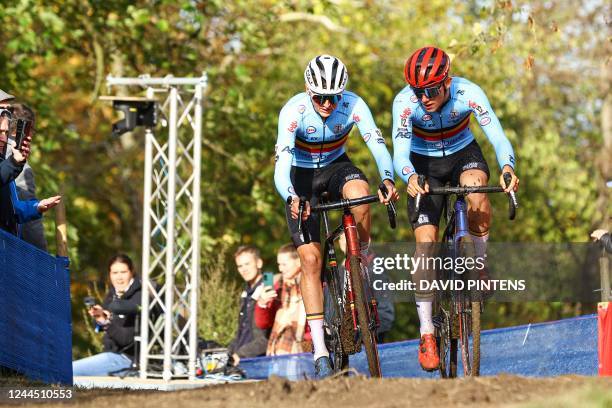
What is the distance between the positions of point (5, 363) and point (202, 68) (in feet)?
43.0

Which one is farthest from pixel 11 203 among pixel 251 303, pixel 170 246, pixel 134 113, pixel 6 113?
pixel 134 113

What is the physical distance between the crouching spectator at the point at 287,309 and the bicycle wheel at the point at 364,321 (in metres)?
3.60

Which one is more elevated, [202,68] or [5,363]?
[202,68]

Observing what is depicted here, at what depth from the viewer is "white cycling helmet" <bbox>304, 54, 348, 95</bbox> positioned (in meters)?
8.81

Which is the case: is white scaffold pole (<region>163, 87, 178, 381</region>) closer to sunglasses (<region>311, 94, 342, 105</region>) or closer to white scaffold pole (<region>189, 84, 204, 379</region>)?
white scaffold pole (<region>189, 84, 204, 379</region>)

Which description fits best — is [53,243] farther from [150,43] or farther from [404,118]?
[404,118]

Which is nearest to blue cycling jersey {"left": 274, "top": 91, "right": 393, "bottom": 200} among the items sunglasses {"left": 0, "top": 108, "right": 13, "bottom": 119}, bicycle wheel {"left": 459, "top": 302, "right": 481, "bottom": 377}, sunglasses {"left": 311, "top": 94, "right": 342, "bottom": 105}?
sunglasses {"left": 311, "top": 94, "right": 342, "bottom": 105}

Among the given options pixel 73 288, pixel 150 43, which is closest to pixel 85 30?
pixel 150 43

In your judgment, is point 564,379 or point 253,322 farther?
point 253,322

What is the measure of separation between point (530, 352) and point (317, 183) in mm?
2797

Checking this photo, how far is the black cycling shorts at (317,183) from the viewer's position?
9.05 meters

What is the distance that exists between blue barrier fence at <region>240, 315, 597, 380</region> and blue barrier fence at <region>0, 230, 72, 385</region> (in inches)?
77.2

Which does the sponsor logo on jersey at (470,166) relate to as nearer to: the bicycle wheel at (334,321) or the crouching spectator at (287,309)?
the bicycle wheel at (334,321)

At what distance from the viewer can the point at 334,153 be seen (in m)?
9.34
